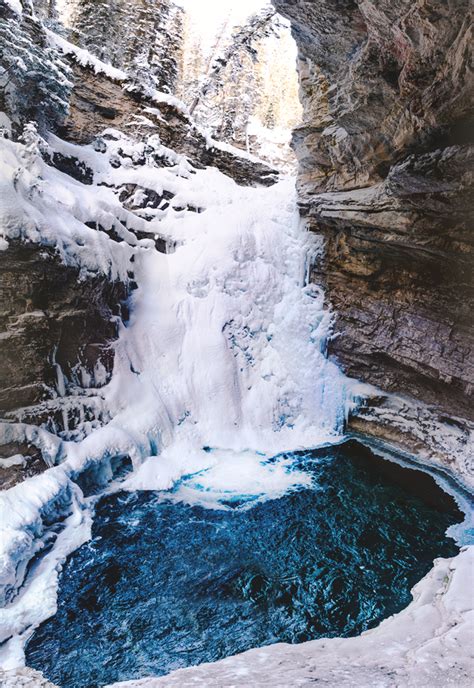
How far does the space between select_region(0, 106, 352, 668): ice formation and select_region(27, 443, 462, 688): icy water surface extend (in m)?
0.55

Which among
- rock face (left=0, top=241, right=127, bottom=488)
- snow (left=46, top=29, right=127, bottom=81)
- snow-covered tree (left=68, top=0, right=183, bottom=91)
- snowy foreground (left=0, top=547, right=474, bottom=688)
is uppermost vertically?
snow-covered tree (left=68, top=0, right=183, bottom=91)

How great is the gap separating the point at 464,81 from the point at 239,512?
856cm

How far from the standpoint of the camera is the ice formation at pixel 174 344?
26.2ft

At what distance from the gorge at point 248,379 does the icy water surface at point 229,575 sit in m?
0.04

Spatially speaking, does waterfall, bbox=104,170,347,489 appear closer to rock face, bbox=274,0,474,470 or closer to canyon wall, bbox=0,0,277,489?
canyon wall, bbox=0,0,277,489

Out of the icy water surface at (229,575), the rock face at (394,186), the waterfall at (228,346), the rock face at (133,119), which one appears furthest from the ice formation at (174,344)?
the rock face at (394,186)

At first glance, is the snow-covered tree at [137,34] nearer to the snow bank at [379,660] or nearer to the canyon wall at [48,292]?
the canyon wall at [48,292]

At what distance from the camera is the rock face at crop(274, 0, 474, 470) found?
6645 mm

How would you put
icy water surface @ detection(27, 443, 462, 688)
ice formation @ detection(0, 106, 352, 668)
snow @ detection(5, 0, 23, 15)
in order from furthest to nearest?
snow @ detection(5, 0, 23, 15) < ice formation @ detection(0, 106, 352, 668) < icy water surface @ detection(27, 443, 462, 688)

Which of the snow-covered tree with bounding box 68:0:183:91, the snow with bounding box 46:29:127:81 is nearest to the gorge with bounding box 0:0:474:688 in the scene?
the snow with bounding box 46:29:127:81

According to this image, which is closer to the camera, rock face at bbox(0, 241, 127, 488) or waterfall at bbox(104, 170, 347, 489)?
rock face at bbox(0, 241, 127, 488)

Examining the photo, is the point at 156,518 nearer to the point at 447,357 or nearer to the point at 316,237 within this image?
the point at 447,357

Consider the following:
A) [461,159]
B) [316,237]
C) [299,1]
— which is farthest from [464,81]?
[316,237]

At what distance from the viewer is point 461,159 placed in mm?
7348
